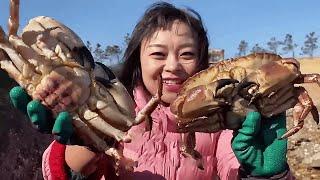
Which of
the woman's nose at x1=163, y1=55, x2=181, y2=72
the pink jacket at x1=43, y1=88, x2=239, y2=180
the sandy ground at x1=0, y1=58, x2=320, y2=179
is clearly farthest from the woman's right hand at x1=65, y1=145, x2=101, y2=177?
the sandy ground at x1=0, y1=58, x2=320, y2=179

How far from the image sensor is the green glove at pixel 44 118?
274cm

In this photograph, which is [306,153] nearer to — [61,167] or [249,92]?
[249,92]

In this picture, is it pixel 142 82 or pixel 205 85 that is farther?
pixel 142 82

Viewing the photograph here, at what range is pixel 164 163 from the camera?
338 centimetres

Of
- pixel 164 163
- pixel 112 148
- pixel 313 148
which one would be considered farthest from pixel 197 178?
pixel 313 148

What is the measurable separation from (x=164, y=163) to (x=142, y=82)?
0.52 meters

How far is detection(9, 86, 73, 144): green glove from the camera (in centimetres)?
274

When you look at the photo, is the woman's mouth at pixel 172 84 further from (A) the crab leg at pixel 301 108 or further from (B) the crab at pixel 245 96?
(A) the crab leg at pixel 301 108

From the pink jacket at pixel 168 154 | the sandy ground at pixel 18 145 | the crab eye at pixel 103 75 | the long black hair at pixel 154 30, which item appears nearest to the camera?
the crab eye at pixel 103 75

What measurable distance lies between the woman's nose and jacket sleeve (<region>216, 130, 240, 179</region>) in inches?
22.1

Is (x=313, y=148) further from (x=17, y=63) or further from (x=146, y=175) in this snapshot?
(x=17, y=63)

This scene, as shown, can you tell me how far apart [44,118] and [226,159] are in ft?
3.89

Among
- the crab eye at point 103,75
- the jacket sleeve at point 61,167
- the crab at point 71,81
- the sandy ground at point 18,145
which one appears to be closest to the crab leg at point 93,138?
the crab at point 71,81

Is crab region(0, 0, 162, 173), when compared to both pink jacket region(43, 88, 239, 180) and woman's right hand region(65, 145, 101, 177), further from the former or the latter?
pink jacket region(43, 88, 239, 180)
